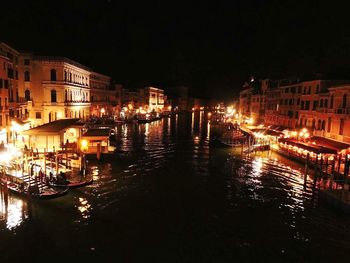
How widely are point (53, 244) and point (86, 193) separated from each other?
8.23 metres

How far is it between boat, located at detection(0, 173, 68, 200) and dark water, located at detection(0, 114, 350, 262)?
643mm

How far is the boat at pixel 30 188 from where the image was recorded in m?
24.3

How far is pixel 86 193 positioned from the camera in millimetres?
26500

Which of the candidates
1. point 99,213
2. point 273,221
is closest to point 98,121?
point 99,213

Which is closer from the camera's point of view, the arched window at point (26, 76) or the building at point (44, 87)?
the building at point (44, 87)

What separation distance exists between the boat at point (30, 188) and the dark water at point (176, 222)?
0.64 meters

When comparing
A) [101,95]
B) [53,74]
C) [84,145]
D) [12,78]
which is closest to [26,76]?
[53,74]

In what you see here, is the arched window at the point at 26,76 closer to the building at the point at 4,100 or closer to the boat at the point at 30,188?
the building at the point at 4,100

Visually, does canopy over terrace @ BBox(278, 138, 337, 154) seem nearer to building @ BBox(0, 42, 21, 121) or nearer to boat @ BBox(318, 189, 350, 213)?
boat @ BBox(318, 189, 350, 213)

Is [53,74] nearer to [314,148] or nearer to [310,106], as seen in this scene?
[314,148]

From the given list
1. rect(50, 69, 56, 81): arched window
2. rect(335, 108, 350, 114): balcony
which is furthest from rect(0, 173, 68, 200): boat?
rect(335, 108, 350, 114): balcony

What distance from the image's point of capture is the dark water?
1786 cm

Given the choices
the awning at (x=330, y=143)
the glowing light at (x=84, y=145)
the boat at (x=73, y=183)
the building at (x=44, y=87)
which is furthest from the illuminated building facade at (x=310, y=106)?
the building at (x=44, y=87)

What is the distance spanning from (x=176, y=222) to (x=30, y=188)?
39.9 ft
